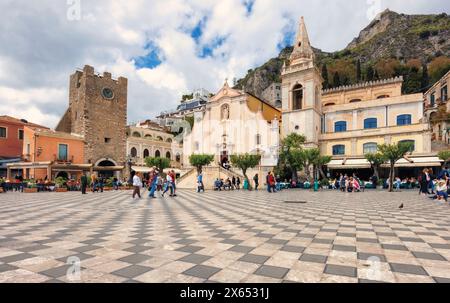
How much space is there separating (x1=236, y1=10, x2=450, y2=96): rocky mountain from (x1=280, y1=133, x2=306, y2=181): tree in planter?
39.8 metres

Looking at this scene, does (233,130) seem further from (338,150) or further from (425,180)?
(425,180)

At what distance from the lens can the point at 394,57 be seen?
77875 millimetres

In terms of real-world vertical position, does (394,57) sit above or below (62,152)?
above

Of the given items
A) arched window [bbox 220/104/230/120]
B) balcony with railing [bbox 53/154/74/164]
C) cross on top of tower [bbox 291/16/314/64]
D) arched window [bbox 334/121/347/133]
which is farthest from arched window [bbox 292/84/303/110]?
balcony with railing [bbox 53/154/74/164]

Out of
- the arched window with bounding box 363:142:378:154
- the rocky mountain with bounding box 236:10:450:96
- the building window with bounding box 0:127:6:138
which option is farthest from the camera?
the rocky mountain with bounding box 236:10:450:96

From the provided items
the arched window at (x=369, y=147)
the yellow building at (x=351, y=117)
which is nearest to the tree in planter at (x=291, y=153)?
the yellow building at (x=351, y=117)

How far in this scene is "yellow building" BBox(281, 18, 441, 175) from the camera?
31.5m

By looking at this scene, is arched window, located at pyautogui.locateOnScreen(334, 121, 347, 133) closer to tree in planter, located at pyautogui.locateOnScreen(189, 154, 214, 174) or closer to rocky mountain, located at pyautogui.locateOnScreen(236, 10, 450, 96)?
tree in planter, located at pyautogui.locateOnScreen(189, 154, 214, 174)

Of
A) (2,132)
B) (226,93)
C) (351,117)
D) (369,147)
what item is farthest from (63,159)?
(369,147)

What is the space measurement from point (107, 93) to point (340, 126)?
3402 cm

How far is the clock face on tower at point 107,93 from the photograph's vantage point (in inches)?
1513

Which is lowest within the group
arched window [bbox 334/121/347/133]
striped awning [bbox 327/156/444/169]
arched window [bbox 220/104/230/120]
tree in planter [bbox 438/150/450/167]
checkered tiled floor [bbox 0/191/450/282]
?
checkered tiled floor [bbox 0/191/450/282]
